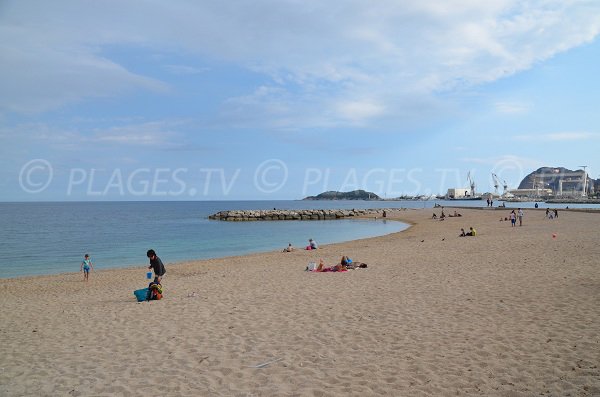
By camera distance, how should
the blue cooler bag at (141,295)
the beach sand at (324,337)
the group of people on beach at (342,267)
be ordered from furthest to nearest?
the group of people on beach at (342,267) → the blue cooler bag at (141,295) → the beach sand at (324,337)

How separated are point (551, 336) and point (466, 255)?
37.6 feet

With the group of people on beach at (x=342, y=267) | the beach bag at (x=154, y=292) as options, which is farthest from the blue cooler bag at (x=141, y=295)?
the group of people on beach at (x=342, y=267)

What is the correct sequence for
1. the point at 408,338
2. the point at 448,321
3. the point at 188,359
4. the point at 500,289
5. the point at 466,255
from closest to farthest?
the point at 188,359 → the point at 408,338 → the point at 448,321 → the point at 500,289 → the point at 466,255

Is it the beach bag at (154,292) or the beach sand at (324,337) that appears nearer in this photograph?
the beach sand at (324,337)

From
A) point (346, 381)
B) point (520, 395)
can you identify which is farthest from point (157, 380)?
point (520, 395)

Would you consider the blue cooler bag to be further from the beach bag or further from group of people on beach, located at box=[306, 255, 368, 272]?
group of people on beach, located at box=[306, 255, 368, 272]

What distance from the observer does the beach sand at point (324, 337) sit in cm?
534

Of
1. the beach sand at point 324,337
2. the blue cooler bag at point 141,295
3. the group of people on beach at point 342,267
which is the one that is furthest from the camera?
the group of people on beach at point 342,267

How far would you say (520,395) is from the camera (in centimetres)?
474

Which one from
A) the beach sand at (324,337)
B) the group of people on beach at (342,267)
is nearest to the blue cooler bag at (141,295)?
the beach sand at (324,337)

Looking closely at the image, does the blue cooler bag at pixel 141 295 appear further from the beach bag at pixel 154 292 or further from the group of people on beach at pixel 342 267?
the group of people on beach at pixel 342 267

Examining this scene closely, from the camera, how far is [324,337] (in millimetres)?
7246

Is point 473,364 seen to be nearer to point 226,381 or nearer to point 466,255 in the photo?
point 226,381

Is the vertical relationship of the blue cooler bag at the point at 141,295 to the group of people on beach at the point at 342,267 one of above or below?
below
